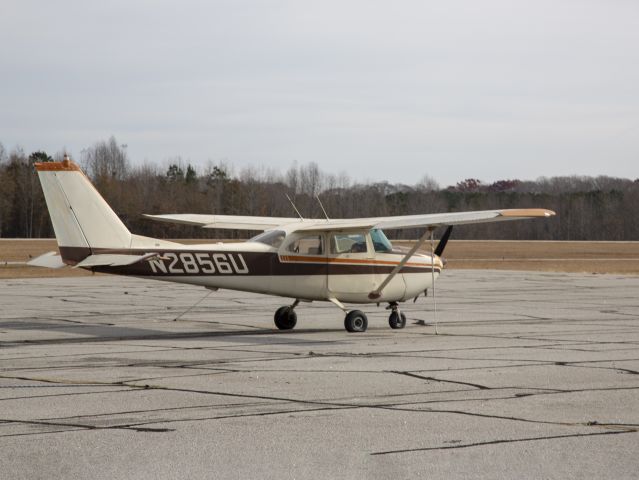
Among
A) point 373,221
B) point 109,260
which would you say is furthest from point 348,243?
point 109,260

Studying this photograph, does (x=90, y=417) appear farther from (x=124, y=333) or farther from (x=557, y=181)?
(x=557, y=181)

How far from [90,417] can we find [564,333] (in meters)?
10.4

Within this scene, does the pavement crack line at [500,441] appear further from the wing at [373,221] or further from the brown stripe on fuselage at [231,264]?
the brown stripe on fuselage at [231,264]

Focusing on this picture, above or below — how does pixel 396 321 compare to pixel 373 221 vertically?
below

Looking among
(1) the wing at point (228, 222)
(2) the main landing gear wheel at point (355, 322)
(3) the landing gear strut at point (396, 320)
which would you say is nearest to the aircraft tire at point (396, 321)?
(3) the landing gear strut at point (396, 320)

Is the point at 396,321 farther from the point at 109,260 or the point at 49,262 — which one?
the point at 49,262

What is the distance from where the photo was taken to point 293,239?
57.8 feet

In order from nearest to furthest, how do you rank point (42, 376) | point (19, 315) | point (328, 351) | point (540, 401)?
point (540, 401) → point (42, 376) → point (328, 351) → point (19, 315)

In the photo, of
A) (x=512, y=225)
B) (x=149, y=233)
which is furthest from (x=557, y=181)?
(x=149, y=233)

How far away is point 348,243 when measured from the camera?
18.0 metres

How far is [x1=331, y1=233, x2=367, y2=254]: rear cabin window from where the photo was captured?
17.9 meters

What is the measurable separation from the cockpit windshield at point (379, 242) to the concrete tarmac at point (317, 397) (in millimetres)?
1559

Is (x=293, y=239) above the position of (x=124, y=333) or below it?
above

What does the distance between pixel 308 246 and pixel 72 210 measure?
14.3 ft
